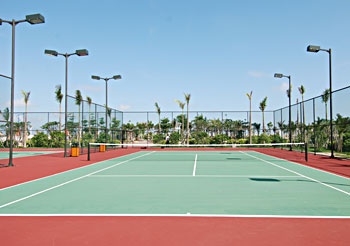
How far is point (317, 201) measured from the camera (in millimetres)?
6574

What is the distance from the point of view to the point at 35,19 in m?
13.1

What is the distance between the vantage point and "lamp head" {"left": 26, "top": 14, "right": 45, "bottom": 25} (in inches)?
512

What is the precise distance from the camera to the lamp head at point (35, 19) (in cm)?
1301

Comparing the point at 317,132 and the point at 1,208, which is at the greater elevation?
the point at 317,132

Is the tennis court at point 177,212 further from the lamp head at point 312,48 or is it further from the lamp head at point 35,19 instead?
the lamp head at point 312,48

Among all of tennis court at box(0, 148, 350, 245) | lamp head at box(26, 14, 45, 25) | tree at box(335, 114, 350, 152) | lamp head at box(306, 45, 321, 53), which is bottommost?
tennis court at box(0, 148, 350, 245)

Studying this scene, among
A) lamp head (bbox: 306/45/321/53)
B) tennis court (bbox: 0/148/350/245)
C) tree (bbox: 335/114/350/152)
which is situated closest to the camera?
tennis court (bbox: 0/148/350/245)

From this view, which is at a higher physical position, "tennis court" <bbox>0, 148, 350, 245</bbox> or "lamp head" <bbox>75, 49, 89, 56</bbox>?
"lamp head" <bbox>75, 49, 89, 56</bbox>

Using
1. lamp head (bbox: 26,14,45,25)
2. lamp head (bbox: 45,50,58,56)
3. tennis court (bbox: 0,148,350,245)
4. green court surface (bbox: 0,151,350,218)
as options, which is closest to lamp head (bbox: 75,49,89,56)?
lamp head (bbox: 45,50,58,56)

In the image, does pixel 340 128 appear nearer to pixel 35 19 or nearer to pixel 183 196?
pixel 183 196

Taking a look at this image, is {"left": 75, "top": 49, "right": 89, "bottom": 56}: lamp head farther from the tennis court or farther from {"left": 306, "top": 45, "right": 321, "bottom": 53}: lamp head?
{"left": 306, "top": 45, "right": 321, "bottom": 53}: lamp head
